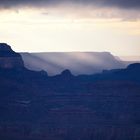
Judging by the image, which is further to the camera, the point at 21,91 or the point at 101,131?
the point at 21,91

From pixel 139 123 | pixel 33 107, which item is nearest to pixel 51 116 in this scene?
pixel 33 107

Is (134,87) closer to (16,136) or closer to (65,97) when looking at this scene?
(65,97)

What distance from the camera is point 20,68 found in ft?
575

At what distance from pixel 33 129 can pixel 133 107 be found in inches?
678

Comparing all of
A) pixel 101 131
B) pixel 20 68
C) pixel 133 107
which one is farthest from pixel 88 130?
pixel 20 68

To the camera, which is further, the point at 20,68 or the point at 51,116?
the point at 20,68

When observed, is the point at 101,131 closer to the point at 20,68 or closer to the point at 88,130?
the point at 88,130

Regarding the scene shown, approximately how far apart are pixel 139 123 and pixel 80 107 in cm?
927

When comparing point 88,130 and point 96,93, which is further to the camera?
point 96,93

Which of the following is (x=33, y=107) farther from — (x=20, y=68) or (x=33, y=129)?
(x=20, y=68)

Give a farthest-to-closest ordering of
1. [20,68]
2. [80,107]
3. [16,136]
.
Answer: [20,68] → [80,107] → [16,136]

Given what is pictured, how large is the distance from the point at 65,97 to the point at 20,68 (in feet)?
44.0

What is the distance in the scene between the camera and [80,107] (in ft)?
525

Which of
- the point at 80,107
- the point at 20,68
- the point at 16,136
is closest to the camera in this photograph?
the point at 16,136
